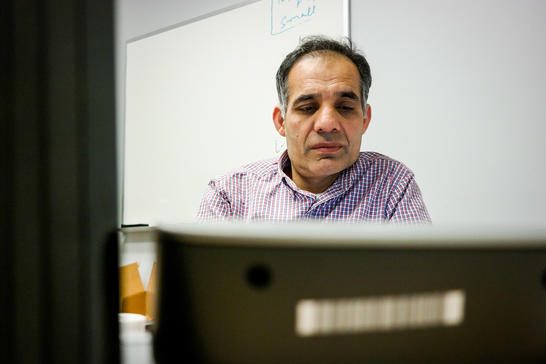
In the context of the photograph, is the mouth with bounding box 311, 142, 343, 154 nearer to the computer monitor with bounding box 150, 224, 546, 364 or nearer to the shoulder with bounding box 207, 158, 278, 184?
the shoulder with bounding box 207, 158, 278, 184

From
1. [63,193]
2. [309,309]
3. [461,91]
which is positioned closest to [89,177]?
[63,193]

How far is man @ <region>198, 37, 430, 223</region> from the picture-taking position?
46.6 inches

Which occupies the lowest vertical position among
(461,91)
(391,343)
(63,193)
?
(391,343)

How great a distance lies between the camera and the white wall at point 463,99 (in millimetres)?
1368

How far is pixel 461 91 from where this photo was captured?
1469 mm

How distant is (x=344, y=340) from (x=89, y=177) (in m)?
0.19

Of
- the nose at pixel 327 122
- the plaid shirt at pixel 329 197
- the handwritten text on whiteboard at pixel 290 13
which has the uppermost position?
the handwritten text on whiteboard at pixel 290 13

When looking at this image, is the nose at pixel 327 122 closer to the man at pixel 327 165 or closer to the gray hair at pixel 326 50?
the man at pixel 327 165

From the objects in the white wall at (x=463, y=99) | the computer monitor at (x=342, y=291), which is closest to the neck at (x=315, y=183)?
the white wall at (x=463, y=99)

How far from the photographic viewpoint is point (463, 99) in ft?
4.81

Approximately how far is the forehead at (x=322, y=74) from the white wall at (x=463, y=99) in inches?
15.8

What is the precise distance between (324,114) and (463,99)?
22.4 inches

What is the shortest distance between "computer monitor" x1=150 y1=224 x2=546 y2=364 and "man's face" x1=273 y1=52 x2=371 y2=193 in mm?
892

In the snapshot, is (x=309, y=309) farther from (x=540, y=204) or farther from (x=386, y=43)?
(x=386, y=43)
